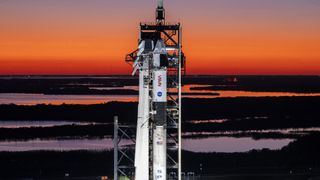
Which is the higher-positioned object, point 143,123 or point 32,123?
point 32,123

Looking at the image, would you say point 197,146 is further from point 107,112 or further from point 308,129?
point 107,112

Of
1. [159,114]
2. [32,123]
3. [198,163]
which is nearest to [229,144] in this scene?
[198,163]

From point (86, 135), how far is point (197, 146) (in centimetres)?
1956

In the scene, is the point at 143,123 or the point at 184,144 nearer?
the point at 143,123

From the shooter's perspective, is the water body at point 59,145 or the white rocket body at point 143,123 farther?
the water body at point 59,145

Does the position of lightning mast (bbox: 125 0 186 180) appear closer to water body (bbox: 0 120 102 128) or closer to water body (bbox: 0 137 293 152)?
water body (bbox: 0 137 293 152)

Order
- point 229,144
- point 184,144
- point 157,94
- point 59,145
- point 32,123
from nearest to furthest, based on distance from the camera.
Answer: point 157,94
point 184,144
point 59,145
point 229,144
point 32,123

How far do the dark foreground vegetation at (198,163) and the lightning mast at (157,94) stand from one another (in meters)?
24.8

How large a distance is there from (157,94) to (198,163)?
121 feet

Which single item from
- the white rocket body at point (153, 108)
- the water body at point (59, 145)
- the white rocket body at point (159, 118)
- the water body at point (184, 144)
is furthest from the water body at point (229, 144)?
the white rocket body at point (159, 118)

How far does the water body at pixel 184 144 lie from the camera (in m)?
93.1

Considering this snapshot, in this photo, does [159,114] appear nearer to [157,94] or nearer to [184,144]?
[157,94]

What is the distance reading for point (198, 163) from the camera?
79.3 m

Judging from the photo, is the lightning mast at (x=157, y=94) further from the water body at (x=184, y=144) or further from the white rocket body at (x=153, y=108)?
the water body at (x=184, y=144)
